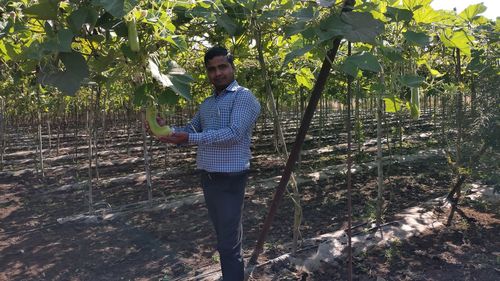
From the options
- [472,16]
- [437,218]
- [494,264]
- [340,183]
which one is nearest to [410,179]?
[340,183]

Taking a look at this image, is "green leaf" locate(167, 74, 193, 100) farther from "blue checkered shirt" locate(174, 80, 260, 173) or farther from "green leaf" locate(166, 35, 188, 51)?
"blue checkered shirt" locate(174, 80, 260, 173)

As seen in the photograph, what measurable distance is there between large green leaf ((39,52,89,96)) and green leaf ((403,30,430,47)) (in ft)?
3.95

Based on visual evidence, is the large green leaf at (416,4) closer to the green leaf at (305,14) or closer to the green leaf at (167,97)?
the green leaf at (305,14)

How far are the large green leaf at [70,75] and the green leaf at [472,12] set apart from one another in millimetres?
1794

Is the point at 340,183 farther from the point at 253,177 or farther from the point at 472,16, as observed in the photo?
the point at 472,16

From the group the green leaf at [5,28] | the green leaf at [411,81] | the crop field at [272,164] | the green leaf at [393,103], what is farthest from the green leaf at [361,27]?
the green leaf at [5,28]

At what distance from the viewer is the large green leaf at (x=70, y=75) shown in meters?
1.21

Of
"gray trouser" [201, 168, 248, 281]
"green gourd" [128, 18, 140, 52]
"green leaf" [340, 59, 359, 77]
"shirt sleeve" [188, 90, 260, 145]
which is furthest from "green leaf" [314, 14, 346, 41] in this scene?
"gray trouser" [201, 168, 248, 281]

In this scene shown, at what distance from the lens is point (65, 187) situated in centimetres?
658

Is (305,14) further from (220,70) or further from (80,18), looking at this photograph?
(220,70)

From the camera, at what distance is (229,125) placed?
2260 millimetres

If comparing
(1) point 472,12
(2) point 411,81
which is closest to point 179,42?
(2) point 411,81

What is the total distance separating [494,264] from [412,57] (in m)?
2.25

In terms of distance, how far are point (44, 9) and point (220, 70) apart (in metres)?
1.25
